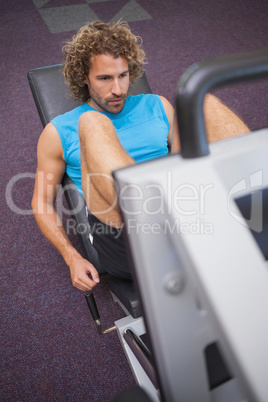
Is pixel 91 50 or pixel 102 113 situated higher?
pixel 91 50

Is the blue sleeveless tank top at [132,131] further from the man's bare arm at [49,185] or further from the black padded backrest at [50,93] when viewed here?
the black padded backrest at [50,93]

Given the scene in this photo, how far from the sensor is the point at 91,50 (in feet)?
4.61

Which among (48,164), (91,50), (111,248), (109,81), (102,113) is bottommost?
(111,248)

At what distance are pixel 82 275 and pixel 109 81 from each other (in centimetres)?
70

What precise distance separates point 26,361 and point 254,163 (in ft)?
3.89

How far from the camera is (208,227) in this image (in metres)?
0.40

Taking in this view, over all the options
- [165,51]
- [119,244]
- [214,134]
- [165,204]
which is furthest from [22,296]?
[165,51]

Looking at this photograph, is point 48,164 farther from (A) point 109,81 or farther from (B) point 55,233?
(A) point 109,81

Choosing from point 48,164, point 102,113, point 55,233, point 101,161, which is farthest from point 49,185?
point 101,161

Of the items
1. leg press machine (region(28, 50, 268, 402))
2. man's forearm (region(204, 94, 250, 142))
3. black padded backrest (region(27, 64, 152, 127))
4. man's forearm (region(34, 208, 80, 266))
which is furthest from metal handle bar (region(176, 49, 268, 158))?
black padded backrest (region(27, 64, 152, 127))

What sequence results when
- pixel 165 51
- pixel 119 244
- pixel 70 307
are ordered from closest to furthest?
1. pixel 119 244
2. pixel 70 307
3. pixel 165 51

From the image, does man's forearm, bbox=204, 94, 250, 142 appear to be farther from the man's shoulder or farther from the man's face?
the man's shoulder

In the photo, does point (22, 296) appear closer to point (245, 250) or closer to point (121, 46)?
point (121, 46)

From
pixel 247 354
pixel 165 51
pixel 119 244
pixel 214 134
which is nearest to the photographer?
pixel 247 354
